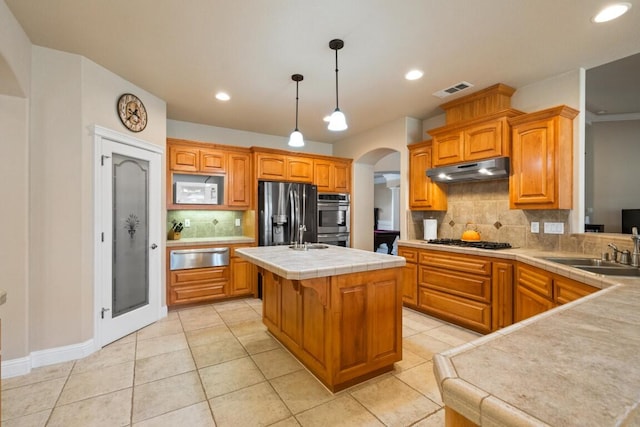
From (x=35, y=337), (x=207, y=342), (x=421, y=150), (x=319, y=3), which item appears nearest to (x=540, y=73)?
(x=421, y=150)

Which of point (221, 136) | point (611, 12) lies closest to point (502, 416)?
point (611, 12)

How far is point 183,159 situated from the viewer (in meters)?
4.12

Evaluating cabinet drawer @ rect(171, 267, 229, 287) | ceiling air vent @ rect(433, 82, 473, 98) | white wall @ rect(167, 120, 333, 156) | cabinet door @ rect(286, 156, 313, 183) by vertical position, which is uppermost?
ceiling air vent @ rect(433, 82, 473, 98)

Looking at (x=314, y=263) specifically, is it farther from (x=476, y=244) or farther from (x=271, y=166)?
(x=271, y=166)

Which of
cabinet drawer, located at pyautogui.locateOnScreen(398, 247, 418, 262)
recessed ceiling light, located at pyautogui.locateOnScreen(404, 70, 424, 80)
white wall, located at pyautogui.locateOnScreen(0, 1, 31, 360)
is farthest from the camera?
cabinet drawer, located at pyautogui.locateOnScreen(398, 247, 418, 262)

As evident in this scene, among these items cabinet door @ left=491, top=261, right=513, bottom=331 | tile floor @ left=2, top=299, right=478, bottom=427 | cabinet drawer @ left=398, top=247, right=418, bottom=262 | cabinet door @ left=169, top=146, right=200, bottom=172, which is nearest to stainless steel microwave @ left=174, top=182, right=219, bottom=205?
cabinet door @ left=169, top=146, right=200, bottom=172

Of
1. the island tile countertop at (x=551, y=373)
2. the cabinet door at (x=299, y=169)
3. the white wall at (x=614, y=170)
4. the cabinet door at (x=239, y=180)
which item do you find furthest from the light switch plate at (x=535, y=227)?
A: the cabinet door at (x=239, y=180)

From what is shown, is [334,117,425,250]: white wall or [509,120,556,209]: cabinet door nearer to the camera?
[509,120,556,209]: cabinet door

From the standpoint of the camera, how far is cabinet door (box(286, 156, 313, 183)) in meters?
4.79

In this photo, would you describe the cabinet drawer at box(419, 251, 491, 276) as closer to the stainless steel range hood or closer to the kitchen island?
the stainless steel range hood

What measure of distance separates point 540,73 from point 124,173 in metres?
4.45

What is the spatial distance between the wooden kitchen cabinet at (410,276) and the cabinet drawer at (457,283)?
0.31 feet

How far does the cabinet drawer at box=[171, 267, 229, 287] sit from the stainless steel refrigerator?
697mm

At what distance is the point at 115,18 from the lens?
7.00ft
